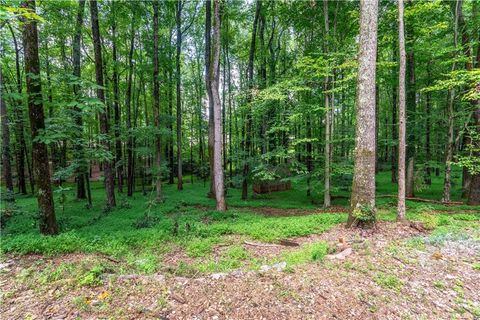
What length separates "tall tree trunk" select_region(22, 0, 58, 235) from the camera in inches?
197

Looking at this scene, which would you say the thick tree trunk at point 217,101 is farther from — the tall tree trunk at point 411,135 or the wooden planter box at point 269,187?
the tall tree trunk at point 411,135

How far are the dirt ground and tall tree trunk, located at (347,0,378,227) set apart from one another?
1547 millimetres

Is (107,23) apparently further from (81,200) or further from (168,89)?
(81,200)

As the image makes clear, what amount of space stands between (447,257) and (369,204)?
1.69 meters

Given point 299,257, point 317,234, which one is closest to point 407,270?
point 299,257

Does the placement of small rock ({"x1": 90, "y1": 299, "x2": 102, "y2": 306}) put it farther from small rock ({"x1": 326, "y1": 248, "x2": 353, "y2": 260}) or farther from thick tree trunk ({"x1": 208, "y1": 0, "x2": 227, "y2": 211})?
thick tree trunk ({"x1": 208, "y1": 0, "x2": 227, "y2": 211})

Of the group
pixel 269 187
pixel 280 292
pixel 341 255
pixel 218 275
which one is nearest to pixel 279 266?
pixel 280 292

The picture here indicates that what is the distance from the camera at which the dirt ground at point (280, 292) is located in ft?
8.65

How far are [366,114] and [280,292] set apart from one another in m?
4.54

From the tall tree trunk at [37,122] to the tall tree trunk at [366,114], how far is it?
742cm

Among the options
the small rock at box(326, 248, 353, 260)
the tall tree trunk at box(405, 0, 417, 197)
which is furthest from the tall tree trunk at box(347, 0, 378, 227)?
the tall tree trunk at box(405, 0, 417, 197)

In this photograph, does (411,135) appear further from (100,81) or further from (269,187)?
(100,81)

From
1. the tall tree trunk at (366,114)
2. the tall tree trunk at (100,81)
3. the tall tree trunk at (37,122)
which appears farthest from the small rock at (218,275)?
the tall tree trunk at (100,81)

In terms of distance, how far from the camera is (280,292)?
2.95 meters
